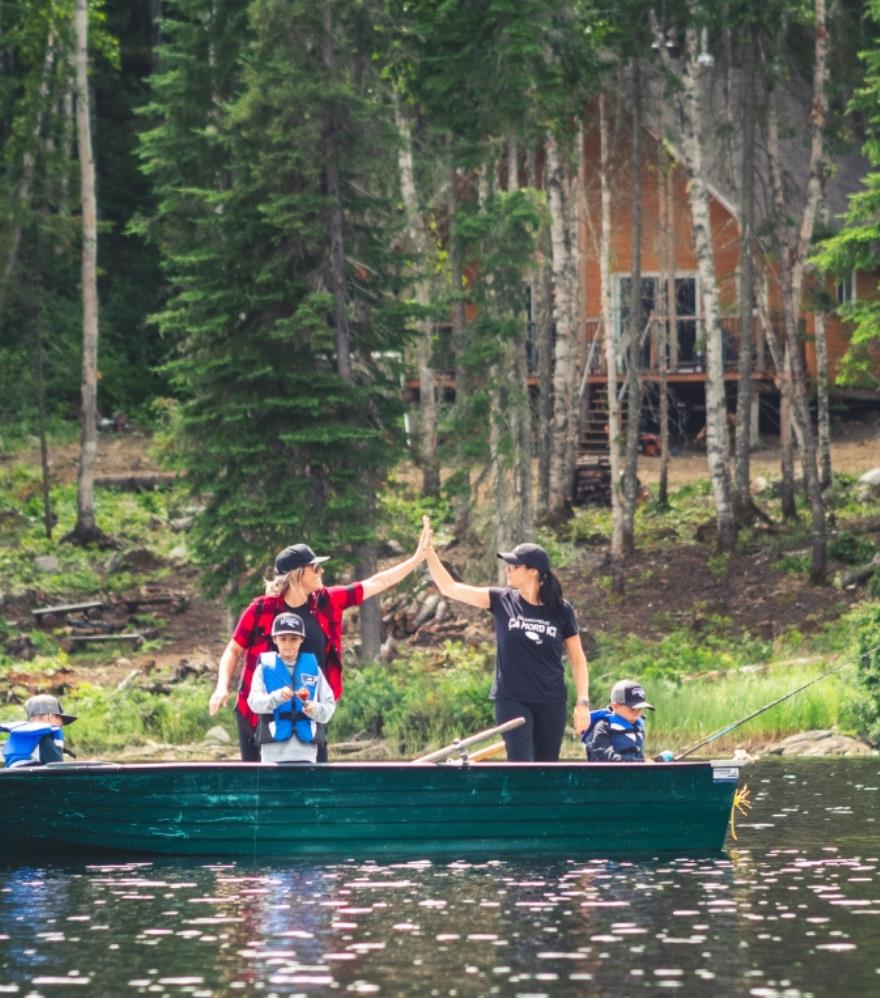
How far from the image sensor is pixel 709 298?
3231 centimetres

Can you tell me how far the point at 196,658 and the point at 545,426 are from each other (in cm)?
989

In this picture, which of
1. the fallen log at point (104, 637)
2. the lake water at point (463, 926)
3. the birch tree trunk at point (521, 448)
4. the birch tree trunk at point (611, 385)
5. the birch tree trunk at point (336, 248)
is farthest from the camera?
the birch tree trunk at point (611, 385)

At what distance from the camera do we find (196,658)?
1127 inches

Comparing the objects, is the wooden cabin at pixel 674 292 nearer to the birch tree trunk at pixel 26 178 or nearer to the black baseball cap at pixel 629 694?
the birch tree trunk at pixel 26 178

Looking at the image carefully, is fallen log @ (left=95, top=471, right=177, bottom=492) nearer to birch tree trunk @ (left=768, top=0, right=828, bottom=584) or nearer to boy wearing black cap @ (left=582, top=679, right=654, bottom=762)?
birch tree trunk @ (left=768, top=0, right=828, bottom=584)

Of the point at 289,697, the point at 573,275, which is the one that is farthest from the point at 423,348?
the point at 289,697

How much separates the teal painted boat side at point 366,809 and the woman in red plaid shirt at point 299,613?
44cm

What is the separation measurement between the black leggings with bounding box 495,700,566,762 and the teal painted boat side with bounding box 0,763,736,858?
20 cm

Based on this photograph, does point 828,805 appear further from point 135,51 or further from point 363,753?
point 135,51

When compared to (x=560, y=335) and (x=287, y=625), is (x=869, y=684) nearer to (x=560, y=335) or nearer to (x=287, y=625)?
(x=287, y=625)

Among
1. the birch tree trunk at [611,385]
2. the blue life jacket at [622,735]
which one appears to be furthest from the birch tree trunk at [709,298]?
the blue life jacket at [622,735]

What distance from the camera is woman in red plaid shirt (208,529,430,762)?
48.3 feet

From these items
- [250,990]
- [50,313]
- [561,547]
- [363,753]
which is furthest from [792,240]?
[250,990]

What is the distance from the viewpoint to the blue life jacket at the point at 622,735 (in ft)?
50.4
